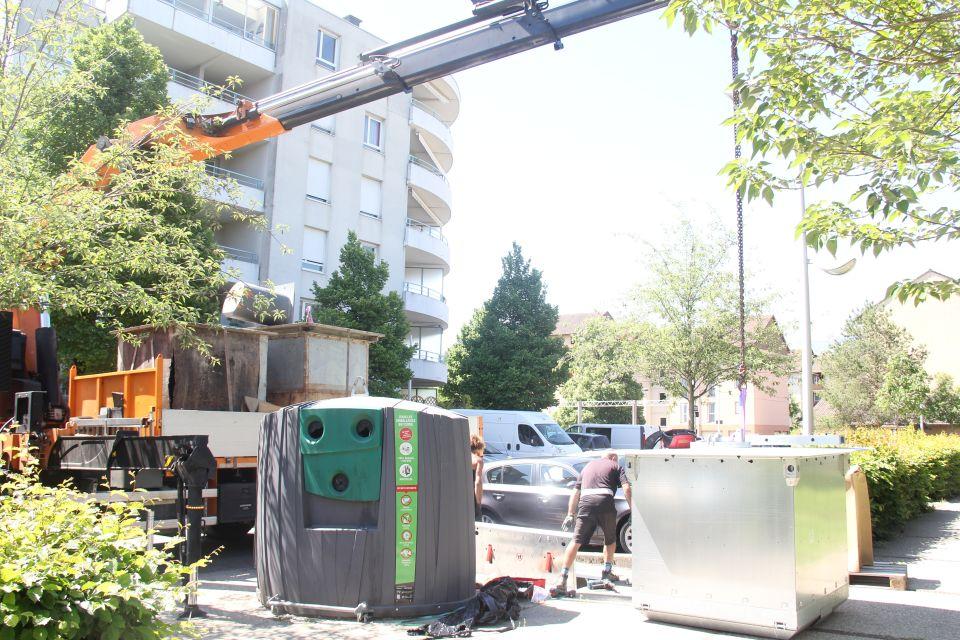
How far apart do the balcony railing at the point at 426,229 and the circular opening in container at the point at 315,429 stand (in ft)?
94.4

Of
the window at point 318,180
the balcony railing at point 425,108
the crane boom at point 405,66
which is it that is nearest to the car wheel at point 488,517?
the crane boom at point 405,66

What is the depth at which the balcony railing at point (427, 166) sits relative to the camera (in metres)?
35.5

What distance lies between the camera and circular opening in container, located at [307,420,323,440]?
276 inches

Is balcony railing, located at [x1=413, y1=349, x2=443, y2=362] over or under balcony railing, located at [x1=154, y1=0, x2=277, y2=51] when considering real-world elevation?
under

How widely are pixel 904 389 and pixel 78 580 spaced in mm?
43505

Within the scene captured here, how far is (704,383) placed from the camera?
2827 centimetres

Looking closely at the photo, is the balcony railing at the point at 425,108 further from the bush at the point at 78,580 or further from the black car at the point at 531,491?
the bush at the point at 78,580

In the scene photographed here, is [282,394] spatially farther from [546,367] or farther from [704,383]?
[546,367]

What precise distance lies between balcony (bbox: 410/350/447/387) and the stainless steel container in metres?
27.9

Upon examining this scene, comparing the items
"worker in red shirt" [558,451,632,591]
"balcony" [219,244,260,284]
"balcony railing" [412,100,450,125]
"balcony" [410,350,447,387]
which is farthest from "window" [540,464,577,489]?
"balcony railing" [412,100,450,125]

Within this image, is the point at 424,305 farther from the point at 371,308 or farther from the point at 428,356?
the point at 371,308

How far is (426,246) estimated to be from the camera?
117 ft

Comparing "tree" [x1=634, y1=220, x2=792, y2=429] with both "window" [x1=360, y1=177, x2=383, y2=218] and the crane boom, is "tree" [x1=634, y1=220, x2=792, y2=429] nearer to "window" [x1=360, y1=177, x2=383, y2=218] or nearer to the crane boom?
"window" [x1=360, y1=177, x2=383, y2=218]

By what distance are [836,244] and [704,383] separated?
22917 mm
